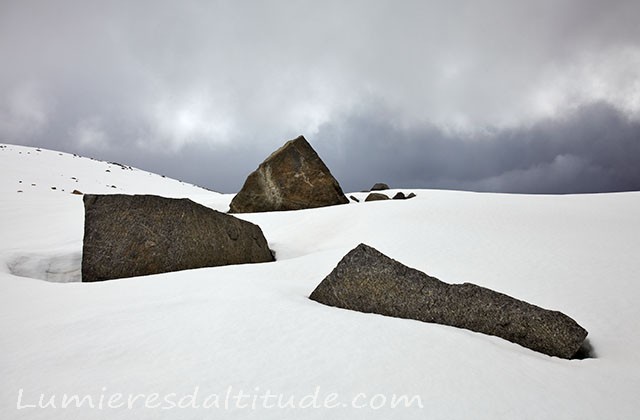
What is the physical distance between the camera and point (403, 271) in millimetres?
2721

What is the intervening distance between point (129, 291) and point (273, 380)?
1.73 meters

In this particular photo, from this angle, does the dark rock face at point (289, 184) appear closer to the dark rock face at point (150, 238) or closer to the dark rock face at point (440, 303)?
the dark rock face at point (150, 238)

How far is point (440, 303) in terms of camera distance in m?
2.50

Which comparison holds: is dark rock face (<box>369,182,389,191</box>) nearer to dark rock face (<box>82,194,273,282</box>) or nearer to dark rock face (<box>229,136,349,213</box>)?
dark rock face (<box>229,136,349,213</box>)

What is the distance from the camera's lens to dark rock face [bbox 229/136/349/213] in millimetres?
8633

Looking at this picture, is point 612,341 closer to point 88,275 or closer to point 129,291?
point 129,291

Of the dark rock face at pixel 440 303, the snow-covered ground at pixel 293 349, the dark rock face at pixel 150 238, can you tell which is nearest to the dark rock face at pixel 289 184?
the dark rock face at pixel 150 238

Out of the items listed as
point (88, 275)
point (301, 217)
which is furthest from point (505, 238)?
point (88, 275)

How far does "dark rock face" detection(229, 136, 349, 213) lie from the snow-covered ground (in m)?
4.58

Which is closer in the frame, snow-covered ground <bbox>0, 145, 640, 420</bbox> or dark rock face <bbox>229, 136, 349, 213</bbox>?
snow-covered ground <bbox>0, 145, 640, 420</bbox>

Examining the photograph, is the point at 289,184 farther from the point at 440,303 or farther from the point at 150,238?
the point at 440,303

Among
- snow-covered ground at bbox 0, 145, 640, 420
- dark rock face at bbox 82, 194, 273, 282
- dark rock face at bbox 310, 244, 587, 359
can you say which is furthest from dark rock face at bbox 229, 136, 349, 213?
dark rock face at bbox 310, 244, 587, 359

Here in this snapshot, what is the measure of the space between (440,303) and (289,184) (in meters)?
6.50

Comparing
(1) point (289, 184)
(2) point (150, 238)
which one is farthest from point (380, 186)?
(2) point (150, 238)
